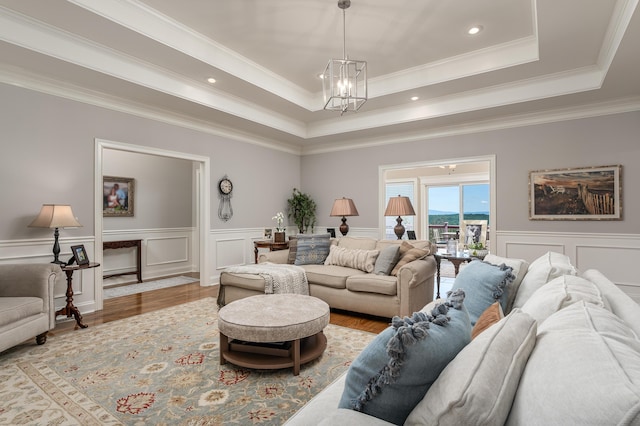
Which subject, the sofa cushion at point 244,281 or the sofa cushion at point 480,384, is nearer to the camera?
the sofa cushion at point 480,384

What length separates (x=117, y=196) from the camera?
6062mm

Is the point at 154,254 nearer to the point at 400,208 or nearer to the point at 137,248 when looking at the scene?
the point at 137,248

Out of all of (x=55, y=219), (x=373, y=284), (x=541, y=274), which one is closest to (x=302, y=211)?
(x=373, y=284)

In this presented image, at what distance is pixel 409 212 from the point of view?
4.52m

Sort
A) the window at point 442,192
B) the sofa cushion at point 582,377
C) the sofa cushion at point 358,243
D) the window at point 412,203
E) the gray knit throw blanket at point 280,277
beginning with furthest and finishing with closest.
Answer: the window at point 412,203
the window at point 442,192
the sofa cushion at point 358,243
the gray knit throw blanket at point 280,277
the sofa cushion at point 582,377

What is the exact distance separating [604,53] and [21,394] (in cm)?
598

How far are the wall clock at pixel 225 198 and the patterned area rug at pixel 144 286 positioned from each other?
1.36 m

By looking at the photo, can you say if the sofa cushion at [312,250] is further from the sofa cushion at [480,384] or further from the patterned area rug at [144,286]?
Answer: the sofa cushion at [480,384]

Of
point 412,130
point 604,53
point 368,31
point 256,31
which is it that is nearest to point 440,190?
point 412,130

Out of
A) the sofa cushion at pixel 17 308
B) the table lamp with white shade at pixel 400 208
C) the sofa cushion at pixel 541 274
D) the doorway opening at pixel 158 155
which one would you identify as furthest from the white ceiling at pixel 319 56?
the sofa cushion at pixel 17 308

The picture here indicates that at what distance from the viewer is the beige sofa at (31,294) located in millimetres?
2811

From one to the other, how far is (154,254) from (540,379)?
6795 millimetres

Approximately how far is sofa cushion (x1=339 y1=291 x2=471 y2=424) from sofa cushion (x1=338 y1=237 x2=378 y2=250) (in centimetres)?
345

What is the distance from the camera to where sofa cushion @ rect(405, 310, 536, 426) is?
747 mm
